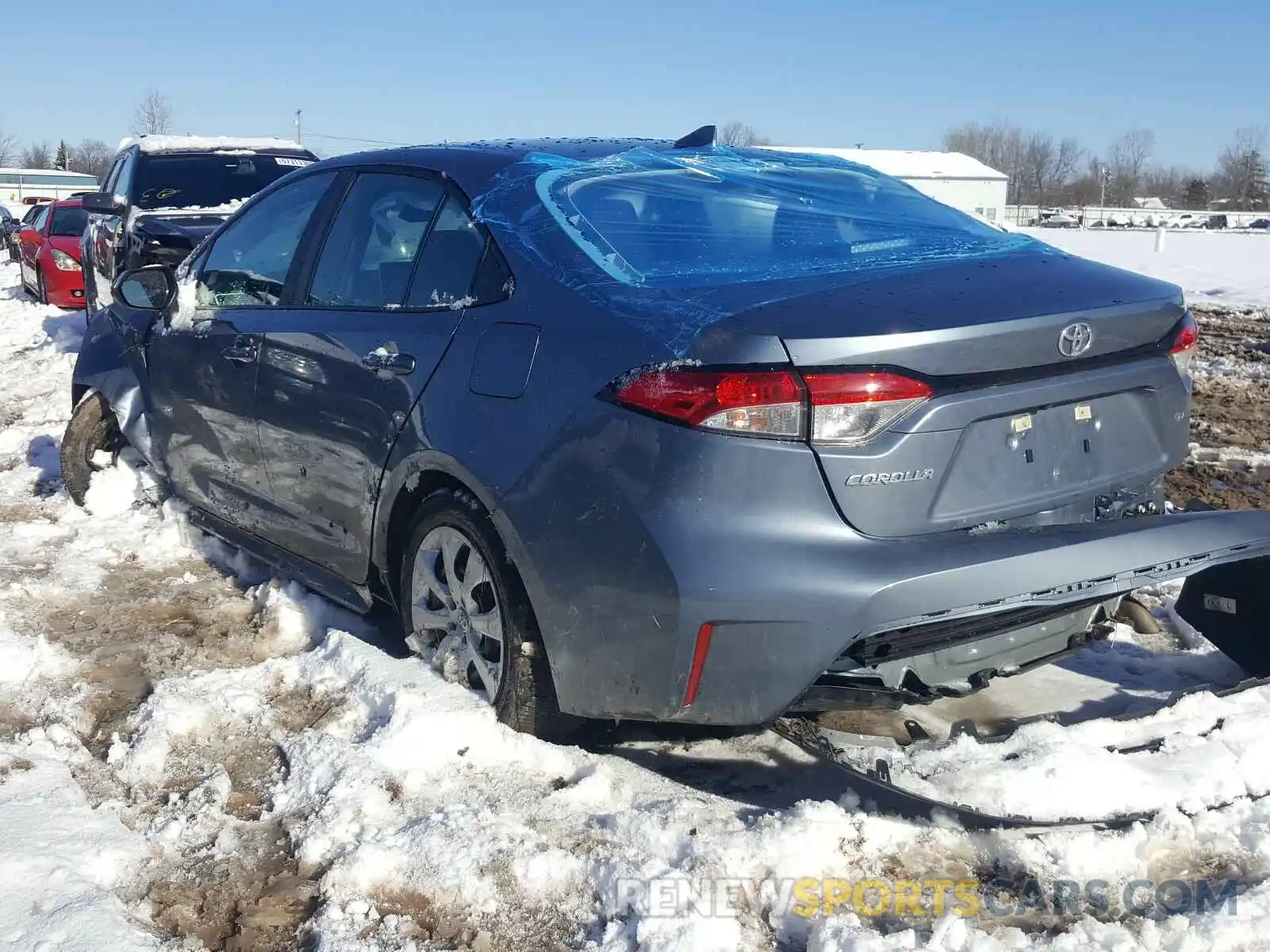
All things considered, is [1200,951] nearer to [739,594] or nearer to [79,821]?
[739,594]

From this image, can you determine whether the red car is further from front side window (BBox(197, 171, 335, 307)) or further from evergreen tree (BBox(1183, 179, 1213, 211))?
evergreen tree (BBox(1183, 179, 1213, 211))

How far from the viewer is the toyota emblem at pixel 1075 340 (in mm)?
2807

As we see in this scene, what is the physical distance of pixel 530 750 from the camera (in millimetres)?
3223

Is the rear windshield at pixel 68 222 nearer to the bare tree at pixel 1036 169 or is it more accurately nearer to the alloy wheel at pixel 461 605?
the alloy wheel at pixel 461 605

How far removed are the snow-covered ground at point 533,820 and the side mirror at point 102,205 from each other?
702cm

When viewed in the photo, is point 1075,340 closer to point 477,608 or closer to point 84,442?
point 477,608

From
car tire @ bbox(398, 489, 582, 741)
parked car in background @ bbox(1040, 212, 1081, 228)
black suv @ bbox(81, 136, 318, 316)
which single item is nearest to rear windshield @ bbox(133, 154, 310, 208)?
black suv @ bbox(81, 136, 318, 316)

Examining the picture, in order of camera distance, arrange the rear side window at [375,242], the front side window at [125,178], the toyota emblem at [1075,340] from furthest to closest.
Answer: the front side window at [125,178] < the rear side window at [375,242] < the toyota emblem at [1075,340]

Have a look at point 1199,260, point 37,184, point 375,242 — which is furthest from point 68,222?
point 37,184

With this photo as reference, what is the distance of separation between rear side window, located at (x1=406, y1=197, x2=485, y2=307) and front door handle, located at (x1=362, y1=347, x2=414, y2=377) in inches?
6.4

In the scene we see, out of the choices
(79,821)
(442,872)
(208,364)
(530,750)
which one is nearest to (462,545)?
(530,750)

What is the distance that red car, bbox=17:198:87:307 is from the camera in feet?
51.2

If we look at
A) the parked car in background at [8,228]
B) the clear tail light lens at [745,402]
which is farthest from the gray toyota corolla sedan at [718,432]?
the parked car in background at [8,228]

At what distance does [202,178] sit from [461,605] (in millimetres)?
8205
